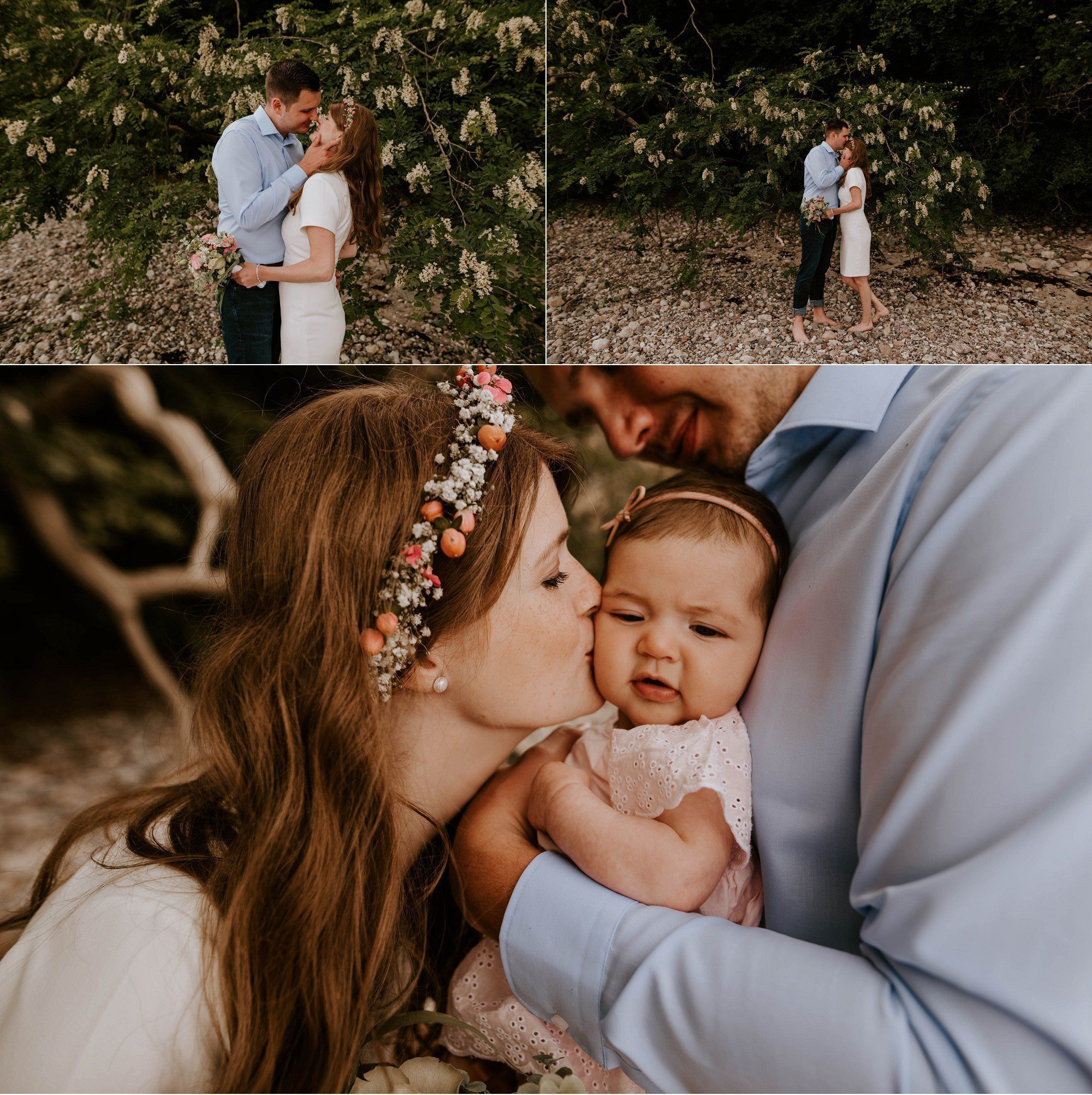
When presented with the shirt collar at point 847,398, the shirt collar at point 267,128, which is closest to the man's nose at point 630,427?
the shirt collar at point 847,398

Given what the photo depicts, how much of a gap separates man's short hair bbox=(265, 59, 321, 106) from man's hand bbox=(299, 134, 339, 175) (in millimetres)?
130

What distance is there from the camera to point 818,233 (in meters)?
2.80

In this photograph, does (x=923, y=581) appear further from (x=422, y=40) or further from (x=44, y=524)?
(x=422, y=40)

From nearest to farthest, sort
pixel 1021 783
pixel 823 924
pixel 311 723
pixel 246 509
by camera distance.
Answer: pixel 1021 783, pixel 823 924, pixel 311 723, pixel 246 509

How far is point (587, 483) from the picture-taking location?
5.17ft

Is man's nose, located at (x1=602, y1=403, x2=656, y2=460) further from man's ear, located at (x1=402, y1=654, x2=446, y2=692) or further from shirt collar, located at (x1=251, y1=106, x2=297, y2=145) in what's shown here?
shirt collar, located at (x1=251, y1=106, x2=297, y2=145)

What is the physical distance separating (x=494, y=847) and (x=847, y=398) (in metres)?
0.97

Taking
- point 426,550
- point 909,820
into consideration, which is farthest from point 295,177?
point 909,820

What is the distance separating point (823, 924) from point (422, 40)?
2.81 m

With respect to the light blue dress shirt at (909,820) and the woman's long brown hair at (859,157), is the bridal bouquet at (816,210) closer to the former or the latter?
the woman's long brown hair at (859,157)

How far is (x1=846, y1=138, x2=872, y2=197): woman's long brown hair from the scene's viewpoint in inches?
107

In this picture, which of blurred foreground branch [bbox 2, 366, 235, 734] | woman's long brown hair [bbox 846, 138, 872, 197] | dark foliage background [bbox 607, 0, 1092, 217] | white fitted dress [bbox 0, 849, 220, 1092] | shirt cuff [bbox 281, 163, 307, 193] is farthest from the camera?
woman's long brown hair [bbox 846, 138, 872, 197]

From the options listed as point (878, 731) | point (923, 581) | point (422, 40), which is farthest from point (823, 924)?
point (422, 40)

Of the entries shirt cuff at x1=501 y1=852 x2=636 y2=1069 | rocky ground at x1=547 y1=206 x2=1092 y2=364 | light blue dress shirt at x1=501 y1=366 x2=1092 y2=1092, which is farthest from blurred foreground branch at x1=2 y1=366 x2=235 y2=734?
rocky ground at x1=547 y1=206 x2=1092 y2=364
